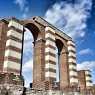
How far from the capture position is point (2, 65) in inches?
547

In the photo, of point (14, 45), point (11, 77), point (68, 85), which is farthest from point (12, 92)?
point (68, 85)

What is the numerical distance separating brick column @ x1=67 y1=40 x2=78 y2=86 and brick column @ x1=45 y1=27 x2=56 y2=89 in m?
3.30

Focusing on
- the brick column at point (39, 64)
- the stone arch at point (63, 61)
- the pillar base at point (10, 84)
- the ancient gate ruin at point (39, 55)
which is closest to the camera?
the pillar base at point (10, 84)

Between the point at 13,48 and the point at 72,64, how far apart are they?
8353mm

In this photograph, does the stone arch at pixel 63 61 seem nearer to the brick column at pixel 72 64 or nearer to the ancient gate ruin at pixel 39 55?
the ancient gate ruin at pixel 39 55

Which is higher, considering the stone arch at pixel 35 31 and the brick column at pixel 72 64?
the stone arch at pixel 35 31

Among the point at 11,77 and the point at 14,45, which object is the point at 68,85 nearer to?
the point at 14,45

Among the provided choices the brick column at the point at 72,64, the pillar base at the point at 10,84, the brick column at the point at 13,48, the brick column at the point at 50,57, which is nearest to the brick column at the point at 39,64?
the brick column at the point at 50,57

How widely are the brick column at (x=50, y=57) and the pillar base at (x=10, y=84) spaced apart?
189 inches

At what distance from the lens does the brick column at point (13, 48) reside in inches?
543

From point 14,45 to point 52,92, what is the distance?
486cm

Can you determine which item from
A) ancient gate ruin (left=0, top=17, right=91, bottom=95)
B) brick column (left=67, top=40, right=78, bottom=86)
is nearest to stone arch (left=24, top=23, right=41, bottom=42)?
ancient gate ruin (left=0, top=17, right=91, bottom=95)

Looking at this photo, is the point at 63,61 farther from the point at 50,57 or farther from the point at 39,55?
the point at 39,55

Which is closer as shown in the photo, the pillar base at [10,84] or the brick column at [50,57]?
the pillar base at [10,84]
